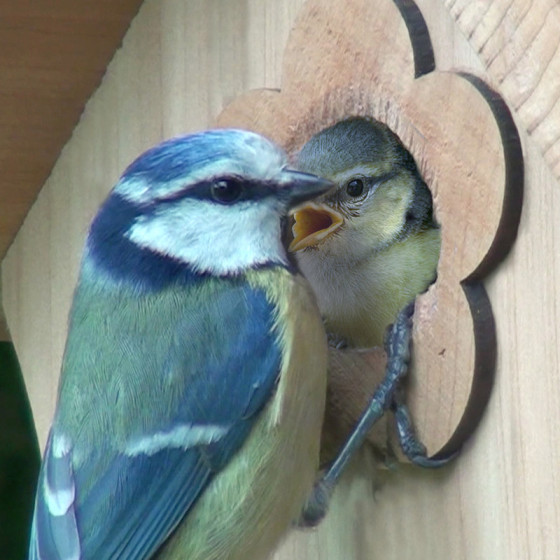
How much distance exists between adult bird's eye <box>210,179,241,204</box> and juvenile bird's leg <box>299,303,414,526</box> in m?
0.21

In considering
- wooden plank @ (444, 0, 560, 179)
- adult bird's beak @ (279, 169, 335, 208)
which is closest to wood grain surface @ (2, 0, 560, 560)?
wooden plank @ (444, 0, 560, 179)

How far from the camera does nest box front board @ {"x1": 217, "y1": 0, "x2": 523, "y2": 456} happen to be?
1.10 meters

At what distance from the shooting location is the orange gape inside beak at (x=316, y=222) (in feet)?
4.68

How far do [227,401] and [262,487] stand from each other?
91 millimetres

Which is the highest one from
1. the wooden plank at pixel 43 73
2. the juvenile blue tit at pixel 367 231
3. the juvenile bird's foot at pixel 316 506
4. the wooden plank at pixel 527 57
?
the wooden plank at pixel 43 73

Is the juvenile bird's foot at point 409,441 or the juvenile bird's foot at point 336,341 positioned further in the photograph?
the juvenile bird's foot at point 336,341

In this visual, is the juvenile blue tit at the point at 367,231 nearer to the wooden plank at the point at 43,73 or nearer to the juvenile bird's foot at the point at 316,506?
the juvenile bird's foot at the point at 316,506

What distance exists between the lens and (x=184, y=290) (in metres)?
1.26

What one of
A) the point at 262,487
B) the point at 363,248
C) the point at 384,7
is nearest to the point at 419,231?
the point at 363,248

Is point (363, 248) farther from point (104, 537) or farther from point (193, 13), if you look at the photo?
point (104, 537)

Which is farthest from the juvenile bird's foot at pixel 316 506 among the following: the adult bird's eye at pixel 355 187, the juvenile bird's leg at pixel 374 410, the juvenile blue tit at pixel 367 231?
the adult bird's eye at pixel 355 187

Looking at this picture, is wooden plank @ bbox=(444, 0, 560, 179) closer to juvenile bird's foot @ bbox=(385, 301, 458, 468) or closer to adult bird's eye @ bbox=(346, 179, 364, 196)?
juvenile bird's foot @ bbox=(385, 301, 458, 468)

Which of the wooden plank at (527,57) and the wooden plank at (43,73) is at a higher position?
the wooden plank at (43,73)

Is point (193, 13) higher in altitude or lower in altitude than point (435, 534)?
higher
